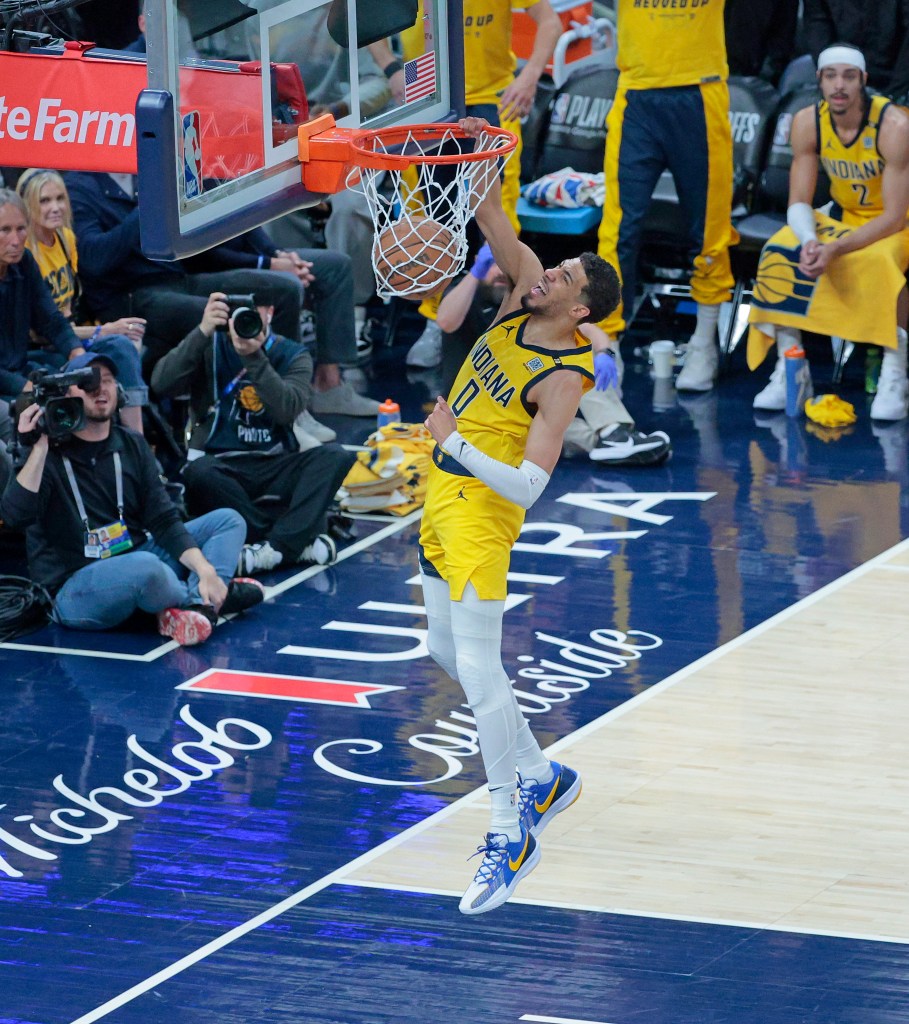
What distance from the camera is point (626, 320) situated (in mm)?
11148

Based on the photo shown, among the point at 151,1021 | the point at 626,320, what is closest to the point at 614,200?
the point at 626,320

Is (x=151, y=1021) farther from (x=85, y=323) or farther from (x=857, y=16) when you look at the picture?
(x=857, y=16)

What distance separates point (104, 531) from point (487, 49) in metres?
4.29

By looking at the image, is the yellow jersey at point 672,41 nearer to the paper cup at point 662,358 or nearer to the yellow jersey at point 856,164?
the yellow jersey at point 856,164

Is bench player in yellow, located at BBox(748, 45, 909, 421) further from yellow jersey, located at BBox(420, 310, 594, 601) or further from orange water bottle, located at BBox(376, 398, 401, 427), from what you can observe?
yellow jersey, located at BBox(420, 310, 594, 601)

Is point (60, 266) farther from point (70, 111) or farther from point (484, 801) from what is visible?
point (484, 801)

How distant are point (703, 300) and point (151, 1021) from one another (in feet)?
22.7

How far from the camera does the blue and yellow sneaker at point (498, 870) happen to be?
539 centimetres

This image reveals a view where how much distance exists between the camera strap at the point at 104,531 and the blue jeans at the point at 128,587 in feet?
0.16

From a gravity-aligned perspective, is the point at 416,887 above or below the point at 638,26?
below

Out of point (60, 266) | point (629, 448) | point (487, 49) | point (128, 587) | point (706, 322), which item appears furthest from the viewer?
point (706, 322)

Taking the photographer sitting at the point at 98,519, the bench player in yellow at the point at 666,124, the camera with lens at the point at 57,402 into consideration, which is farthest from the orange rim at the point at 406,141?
the bench player in yellow at the point at 666,124

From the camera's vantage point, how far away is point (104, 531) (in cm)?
755

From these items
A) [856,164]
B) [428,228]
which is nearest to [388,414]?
[856,164]
